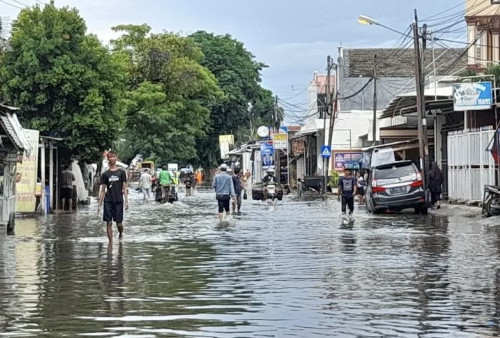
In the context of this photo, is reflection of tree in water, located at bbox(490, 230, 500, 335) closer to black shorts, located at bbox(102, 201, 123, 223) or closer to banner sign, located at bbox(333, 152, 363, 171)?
black shorts, located at bbox(102, 201, 123, 223)

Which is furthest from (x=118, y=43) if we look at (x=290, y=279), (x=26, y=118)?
(x=290, y=279)

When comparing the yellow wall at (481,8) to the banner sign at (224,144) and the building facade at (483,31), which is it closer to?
the building facade at (483,31)

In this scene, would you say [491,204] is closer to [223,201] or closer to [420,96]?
[223,201]

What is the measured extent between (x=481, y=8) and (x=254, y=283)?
3073cm

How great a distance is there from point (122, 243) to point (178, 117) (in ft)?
135

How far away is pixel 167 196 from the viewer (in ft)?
137

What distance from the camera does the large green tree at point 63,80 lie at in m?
33.7

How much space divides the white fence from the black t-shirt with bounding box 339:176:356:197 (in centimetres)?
474

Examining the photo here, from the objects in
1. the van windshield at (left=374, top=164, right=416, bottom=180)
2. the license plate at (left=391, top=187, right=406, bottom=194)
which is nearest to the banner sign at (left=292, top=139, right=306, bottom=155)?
the van windshield at (left=374, top=164, right=416, bottom=180)

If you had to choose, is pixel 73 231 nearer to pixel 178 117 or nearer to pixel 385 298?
pixel 385 298

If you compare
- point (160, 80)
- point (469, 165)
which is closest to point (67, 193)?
point (469, 165)

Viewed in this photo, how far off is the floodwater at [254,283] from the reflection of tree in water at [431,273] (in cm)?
2

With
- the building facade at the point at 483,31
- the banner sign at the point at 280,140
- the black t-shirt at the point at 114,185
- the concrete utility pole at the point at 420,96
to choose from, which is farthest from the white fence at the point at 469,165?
the banner sign at the point at 280,140

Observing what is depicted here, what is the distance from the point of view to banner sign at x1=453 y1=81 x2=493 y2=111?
30328mm
